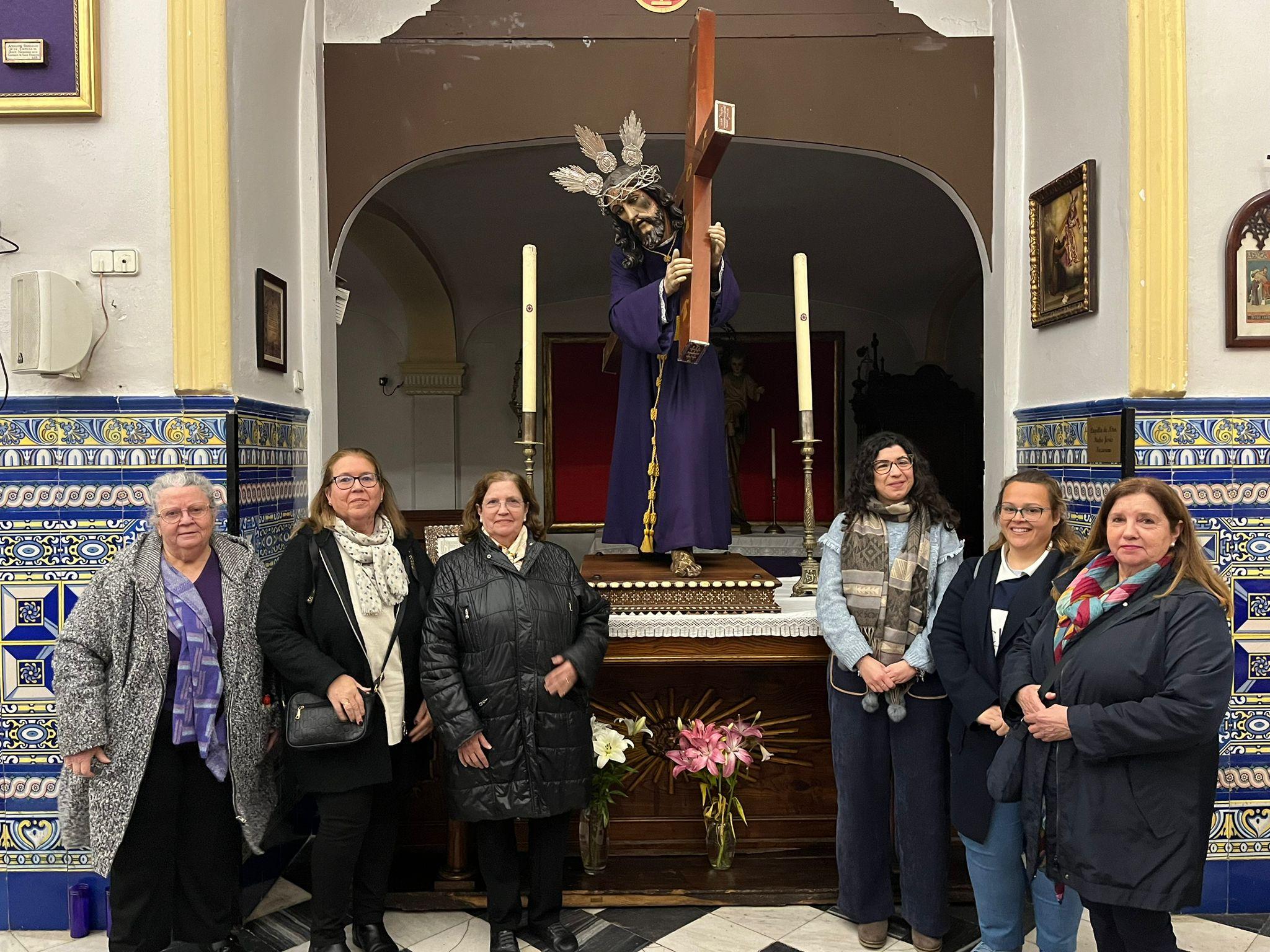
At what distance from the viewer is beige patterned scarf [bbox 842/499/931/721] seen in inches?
112

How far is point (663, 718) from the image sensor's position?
351cm

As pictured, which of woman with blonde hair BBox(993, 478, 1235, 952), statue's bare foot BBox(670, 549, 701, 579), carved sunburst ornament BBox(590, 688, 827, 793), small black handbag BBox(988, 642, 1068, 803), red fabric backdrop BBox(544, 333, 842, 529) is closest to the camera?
woman with blonde hair BBox(993, 478, 1235, 952)

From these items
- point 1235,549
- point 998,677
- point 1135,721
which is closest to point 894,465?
point 998,677

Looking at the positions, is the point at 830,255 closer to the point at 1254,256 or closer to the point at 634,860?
the point at 1254,256

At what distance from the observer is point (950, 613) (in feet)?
8.88

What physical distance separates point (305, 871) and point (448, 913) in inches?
27.5

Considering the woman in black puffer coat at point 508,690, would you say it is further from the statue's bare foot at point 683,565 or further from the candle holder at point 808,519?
the candle holder at point 808,519

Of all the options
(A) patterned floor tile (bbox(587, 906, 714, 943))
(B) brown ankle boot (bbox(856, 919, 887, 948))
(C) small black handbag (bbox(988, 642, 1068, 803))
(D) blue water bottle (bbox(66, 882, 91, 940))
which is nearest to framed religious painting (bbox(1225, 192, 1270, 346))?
(C) small black handbag (bbox(988, 642, 1068, 803))

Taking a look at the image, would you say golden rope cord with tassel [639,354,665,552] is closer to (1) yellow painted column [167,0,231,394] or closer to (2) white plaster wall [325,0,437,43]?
(1) yellow painted column [167,0,231,394]

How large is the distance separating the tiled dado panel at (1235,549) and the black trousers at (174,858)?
2.96 meters

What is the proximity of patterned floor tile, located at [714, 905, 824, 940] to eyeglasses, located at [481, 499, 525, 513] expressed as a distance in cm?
154

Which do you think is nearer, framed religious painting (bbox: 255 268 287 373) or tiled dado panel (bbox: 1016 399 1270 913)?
tiled dado panel (bbox: 1016 399 1270 913)

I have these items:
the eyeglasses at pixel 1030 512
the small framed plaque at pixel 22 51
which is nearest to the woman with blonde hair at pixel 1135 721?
the eyeglasses at pixel 1030 512

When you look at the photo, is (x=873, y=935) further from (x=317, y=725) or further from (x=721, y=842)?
(x=317, y=725)
